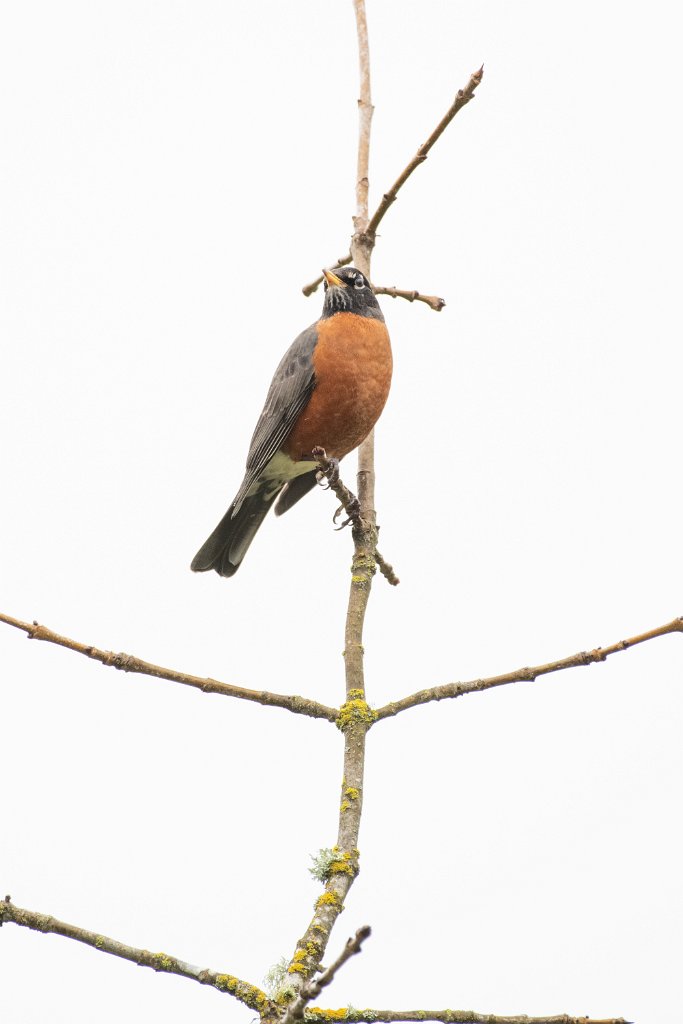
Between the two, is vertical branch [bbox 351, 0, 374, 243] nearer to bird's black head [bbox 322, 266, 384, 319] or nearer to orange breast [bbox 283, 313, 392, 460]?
orange breast [bbox 283, 313, 392, 460]

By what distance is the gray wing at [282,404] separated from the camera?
590 cm

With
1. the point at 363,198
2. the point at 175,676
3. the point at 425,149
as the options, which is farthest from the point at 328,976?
the point at 363,198

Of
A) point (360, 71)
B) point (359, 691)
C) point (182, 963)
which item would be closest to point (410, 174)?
point (360, 71)

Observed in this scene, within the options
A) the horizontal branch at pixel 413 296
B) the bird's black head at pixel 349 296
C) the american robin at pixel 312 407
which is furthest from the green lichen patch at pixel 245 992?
the bird's black head at pixel 349 296

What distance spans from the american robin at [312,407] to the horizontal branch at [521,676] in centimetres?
286

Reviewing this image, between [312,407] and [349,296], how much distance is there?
69 cm

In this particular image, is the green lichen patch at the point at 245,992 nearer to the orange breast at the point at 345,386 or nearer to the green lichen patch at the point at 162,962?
the green lichen patch at the point at 162,962

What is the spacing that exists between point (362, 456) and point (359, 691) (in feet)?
5.27

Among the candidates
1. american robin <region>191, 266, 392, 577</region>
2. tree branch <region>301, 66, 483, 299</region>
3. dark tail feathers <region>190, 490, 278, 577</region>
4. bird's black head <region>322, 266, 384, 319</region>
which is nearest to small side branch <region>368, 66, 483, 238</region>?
tree branch <region>301, 66, 483, 299</region>

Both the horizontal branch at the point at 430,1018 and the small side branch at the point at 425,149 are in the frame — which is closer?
the horizontal branch at the point at 430,1018

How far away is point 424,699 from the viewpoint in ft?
9.19

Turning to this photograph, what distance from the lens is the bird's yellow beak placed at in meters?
5.82

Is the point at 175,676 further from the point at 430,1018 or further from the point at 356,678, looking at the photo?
the point at 430,1018

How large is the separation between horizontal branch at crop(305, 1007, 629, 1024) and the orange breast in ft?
12.2
